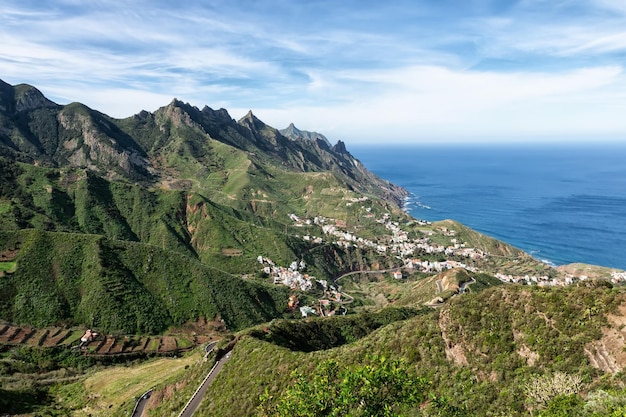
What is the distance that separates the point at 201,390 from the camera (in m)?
49.2

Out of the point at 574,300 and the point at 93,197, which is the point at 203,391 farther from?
the point at 93,197

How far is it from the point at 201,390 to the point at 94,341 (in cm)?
5587

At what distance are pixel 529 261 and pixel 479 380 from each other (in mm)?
195496

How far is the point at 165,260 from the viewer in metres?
121

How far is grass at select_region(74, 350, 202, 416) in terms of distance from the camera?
57.3 meters

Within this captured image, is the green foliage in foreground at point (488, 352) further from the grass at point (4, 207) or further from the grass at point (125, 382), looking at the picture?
the grass at point (4, 207)

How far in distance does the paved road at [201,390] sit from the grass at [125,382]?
32.4 feet

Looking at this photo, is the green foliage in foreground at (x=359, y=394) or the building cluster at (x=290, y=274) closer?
the green foliage in foreground at (x=359, y=394)

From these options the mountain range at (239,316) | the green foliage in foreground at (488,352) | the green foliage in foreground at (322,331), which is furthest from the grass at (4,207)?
the green foliage in foreground at (488,352)

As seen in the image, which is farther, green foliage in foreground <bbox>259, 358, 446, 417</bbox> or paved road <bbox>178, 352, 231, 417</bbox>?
paved road <bbox>178, 352, 231, 417</bbox>

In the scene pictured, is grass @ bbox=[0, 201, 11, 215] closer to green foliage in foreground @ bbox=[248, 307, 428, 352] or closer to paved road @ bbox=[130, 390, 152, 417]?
paved road @ bbox=[130, 390, 152, 417]

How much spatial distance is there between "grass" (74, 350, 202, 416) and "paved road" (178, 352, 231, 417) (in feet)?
32.4

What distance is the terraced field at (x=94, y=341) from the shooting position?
8313 cm

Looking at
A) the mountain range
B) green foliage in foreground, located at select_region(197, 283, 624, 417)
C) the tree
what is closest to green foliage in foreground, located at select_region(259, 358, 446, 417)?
the tree
